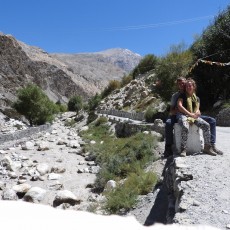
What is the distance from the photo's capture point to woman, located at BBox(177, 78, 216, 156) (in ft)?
33.7

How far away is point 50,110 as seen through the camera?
5866 centimetres

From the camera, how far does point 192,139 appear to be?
408 inches

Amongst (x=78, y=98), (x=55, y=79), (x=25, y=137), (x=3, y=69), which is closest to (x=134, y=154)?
(x=25, y=137)

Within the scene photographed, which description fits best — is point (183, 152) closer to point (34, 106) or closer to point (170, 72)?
point (170, 72)

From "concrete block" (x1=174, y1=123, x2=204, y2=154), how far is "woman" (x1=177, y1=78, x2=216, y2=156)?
0.12 meters

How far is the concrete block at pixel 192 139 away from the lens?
10.3 meters

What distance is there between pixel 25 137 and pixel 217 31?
1895 cm

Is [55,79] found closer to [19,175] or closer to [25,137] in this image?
[25,137]

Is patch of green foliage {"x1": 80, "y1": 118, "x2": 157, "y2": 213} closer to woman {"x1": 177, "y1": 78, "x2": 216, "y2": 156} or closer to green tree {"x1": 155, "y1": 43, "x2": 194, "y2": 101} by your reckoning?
woman {"x1": 177, "y1": 78, "x2": 216, "y2": 156}

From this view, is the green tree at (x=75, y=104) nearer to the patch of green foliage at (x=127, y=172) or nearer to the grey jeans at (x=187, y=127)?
the patch of green foliage at (x=127, y=172)

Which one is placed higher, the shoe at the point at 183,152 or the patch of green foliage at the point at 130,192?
the shoe at the point at 183,152

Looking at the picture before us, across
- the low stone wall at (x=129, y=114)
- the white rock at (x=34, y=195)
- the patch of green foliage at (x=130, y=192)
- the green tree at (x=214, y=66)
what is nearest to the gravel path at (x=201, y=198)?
the patch of green foliage at (x=130, y=192)

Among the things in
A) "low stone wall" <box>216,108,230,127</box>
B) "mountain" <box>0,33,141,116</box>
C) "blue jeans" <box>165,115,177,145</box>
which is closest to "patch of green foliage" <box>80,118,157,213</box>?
"blue jeans" <box>165,115,177,145</box>

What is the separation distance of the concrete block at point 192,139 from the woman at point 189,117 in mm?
125
